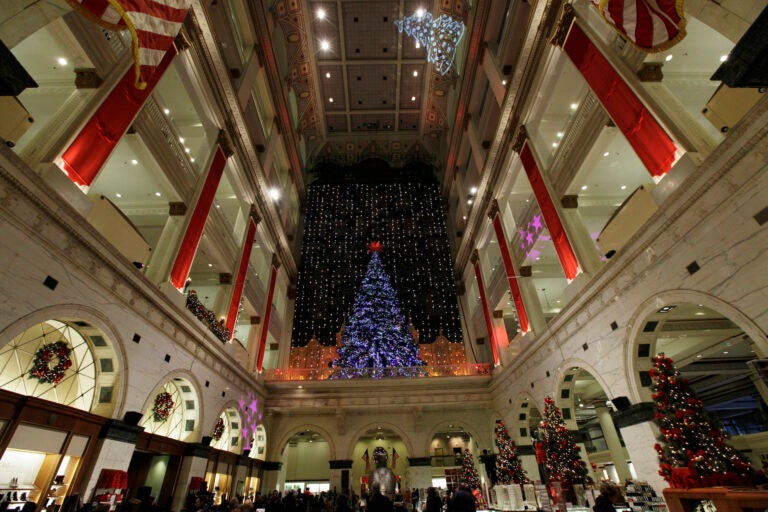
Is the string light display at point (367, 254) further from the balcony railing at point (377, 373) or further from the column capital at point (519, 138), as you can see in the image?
the column capital at point (519, 138)

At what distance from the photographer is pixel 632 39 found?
5.31 m

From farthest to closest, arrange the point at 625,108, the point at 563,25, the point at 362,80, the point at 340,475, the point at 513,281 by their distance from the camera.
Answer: the point at 362,80 < the point at 340,475 < the point at 513,281 < the point at 563,25 < the point at 625,108

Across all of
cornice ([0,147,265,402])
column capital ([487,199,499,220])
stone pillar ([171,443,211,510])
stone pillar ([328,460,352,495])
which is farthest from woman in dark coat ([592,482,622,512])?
stone pillar ([328,460,352,495])

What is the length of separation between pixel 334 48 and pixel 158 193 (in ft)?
48.2

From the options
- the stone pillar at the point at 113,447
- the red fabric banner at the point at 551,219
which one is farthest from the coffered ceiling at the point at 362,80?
the stone pillar at the point at 113,447

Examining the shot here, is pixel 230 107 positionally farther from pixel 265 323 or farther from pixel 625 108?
pixel 625 108

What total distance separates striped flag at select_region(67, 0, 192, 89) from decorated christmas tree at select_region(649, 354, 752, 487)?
10.0 meters

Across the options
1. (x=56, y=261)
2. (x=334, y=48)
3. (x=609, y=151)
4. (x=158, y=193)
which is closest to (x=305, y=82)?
(x=334, y=48)

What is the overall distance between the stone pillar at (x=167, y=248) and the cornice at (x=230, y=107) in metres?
4.22

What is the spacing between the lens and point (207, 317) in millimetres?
11898

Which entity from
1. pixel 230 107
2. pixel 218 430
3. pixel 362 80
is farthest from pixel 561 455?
pixel 362 80

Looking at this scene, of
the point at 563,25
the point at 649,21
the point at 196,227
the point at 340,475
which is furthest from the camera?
the point at 340,475

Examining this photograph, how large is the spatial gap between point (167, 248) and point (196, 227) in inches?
47.7

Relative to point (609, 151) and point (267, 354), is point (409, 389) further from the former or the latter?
point (609, 151)
